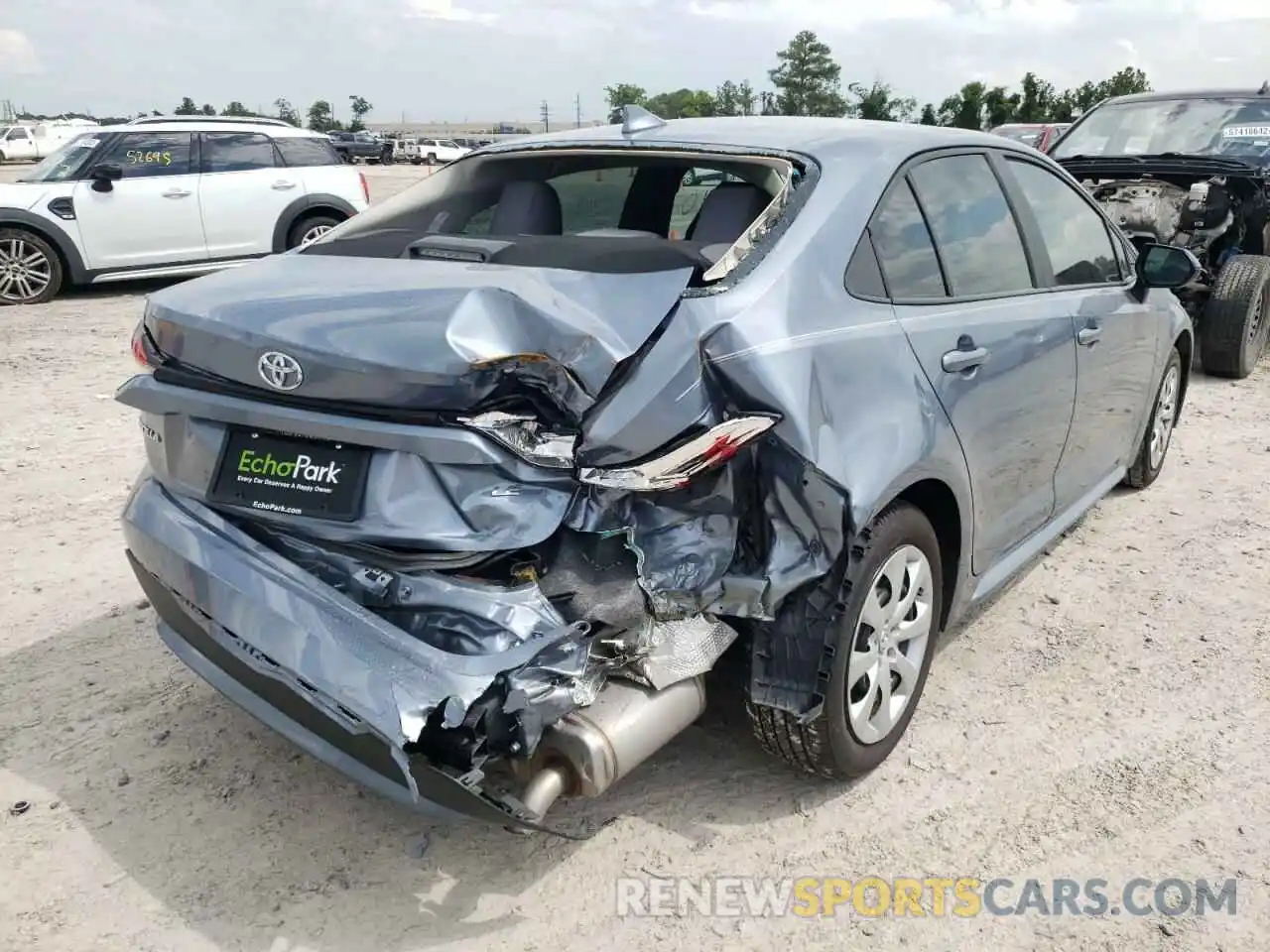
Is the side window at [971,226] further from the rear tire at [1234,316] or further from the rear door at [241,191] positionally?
the rear door at [241,191]

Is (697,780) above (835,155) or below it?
below

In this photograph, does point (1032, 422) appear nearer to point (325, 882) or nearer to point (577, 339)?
point (577, 339)

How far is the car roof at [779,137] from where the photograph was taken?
2.96 metres

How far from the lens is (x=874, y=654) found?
2.78m

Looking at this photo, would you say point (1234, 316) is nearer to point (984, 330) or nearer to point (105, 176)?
point (984, 330)

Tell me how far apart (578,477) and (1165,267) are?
10.3ft

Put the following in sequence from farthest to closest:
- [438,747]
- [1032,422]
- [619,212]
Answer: [619,212] → [1032,422] → [438,747]

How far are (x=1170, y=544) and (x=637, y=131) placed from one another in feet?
9.88

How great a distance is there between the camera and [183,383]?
8.57 feet

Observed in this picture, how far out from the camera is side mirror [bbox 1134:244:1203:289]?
13.7ft

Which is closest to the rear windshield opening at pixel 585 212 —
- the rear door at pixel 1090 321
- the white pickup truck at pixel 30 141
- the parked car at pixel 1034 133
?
the rear door at pixel 1090 321

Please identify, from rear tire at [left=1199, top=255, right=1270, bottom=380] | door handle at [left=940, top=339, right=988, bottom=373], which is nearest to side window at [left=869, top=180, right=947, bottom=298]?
door handle at [left=940, top=339, right=988, bottom=373]

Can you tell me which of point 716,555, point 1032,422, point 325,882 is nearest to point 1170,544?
point 1032,422

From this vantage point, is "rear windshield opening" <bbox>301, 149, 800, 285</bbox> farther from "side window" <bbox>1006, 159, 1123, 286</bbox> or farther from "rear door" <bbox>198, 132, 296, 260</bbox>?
"rear door" <bbox>198, 132, 296, 260</bbox>
